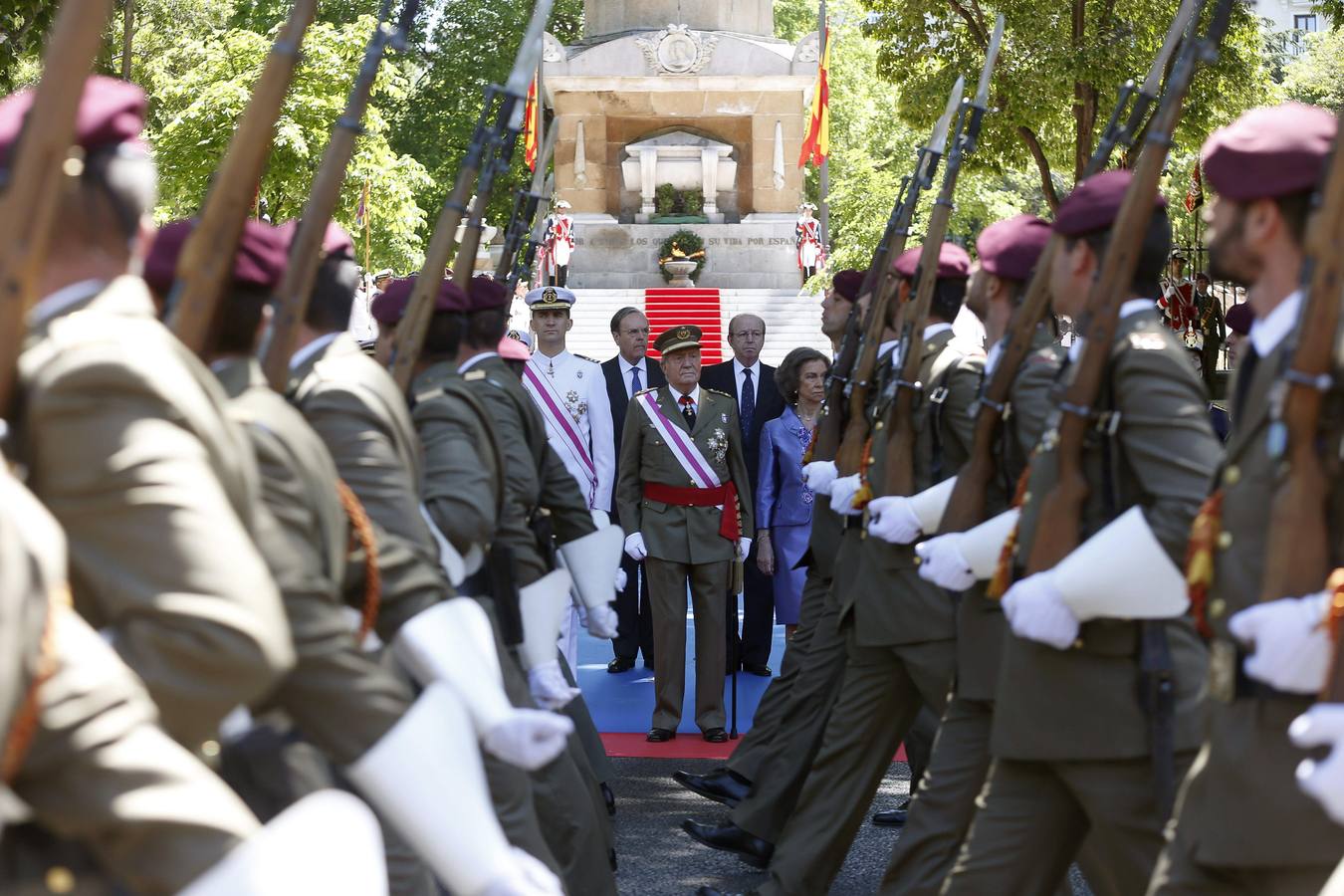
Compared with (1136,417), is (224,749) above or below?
below

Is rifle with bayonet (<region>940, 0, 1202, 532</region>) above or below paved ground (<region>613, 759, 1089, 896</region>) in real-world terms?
above

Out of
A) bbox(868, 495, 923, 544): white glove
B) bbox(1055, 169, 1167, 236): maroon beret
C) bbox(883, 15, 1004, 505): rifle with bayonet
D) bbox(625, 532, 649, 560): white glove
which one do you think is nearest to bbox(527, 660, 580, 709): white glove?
bbox(868, 495, 923, 544): white glove

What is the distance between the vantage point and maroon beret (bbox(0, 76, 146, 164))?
250 cm

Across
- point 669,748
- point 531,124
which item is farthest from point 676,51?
point 669,748

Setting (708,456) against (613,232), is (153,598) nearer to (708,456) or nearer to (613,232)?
(708,456)

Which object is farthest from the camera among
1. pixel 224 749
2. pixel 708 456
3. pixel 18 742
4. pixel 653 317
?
pixel 653 317

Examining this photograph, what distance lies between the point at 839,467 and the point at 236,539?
4632mm

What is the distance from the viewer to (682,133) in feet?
110

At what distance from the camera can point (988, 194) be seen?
37594mm

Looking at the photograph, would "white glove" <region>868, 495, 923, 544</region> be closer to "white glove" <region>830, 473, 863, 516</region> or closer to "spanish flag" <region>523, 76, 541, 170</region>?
"white glove" <region>830, 473, 863, 516</region>

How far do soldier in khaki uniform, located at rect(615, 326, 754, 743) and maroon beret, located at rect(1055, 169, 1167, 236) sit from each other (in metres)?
5.01

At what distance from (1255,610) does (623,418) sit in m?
8.22

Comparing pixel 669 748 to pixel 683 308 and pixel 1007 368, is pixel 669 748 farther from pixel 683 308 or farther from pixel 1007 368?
pixel 683 308

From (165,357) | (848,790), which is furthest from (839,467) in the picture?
(165,357)
